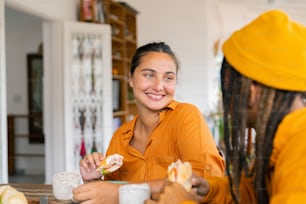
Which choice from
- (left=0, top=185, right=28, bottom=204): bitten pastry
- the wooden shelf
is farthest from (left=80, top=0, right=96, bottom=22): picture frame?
(left=0, top=185, right=28, bottom=204): bitten pastry

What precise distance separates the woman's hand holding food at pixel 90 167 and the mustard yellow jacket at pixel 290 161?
1.96 ft

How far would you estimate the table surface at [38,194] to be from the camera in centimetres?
106

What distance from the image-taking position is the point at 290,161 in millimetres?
646

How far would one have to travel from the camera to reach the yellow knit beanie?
26.4 inches

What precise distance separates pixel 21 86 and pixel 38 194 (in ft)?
15.0

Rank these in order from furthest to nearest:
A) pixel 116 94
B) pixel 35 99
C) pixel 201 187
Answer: pixel 35 99 < pixel 116 94 < pixel 201 187

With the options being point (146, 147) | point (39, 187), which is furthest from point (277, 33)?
point (39, 187)

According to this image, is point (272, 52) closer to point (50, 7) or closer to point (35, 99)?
point (50, 7)

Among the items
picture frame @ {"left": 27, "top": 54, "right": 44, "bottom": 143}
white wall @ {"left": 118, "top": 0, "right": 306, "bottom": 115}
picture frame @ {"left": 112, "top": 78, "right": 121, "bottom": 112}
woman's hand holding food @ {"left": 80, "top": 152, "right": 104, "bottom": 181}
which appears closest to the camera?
woman's hand holding food @ {"left": 80, "top": 152, "right": 104, "bottom": 181}

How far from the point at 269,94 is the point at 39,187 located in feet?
2.61

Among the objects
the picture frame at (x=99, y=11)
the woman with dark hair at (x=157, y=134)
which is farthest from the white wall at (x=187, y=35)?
the woman with dark hair at (x=157, y=134)

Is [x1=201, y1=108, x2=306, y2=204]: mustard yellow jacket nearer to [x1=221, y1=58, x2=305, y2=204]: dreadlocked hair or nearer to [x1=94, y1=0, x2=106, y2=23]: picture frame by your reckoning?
[x1=221, y1=58, x2=305, y2=204]: dreadlocked hair

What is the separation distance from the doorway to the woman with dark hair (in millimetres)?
4365

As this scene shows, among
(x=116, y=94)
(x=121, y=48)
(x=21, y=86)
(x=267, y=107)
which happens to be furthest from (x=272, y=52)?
(x=21, y=86)
